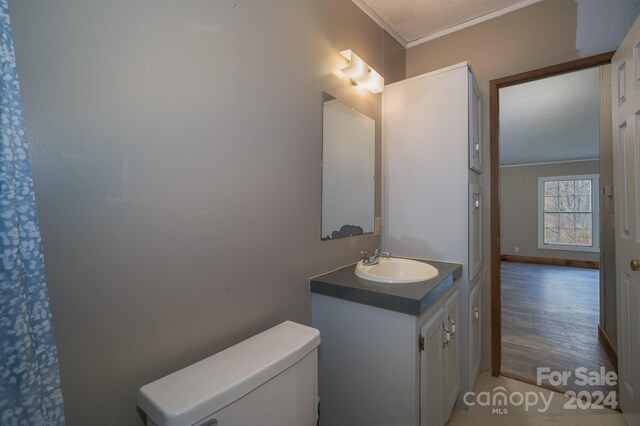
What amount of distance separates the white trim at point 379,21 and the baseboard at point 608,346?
2945 mm

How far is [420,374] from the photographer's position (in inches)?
44.6

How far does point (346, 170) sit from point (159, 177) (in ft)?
3.45

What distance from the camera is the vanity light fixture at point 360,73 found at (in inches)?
61.6

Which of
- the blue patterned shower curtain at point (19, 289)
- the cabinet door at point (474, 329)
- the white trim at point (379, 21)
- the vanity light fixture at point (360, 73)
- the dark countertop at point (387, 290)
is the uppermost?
the white trim at point (379, 21)

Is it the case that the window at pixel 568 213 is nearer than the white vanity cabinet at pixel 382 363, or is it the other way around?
the white vanity cabinet at pixel 382 363

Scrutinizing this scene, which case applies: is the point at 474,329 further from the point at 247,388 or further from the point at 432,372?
the point at 247,388

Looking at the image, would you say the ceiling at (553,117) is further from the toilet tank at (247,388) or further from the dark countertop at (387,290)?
the toilet tank at (247,388)

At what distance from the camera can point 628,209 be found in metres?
1.43

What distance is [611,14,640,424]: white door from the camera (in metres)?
1.33

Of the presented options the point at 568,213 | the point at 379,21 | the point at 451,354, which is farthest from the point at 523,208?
the point at 451,354

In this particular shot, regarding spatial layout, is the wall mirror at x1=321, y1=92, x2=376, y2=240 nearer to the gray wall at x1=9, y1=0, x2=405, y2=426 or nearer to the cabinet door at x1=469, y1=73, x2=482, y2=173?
the gray wall at x1=9, y1=0, x2=405, y2=426

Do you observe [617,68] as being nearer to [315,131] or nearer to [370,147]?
[370,147]

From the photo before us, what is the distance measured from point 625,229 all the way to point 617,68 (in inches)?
34.6

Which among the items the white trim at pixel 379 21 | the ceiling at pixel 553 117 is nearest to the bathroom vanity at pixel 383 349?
the white trim at pixel 379 21
